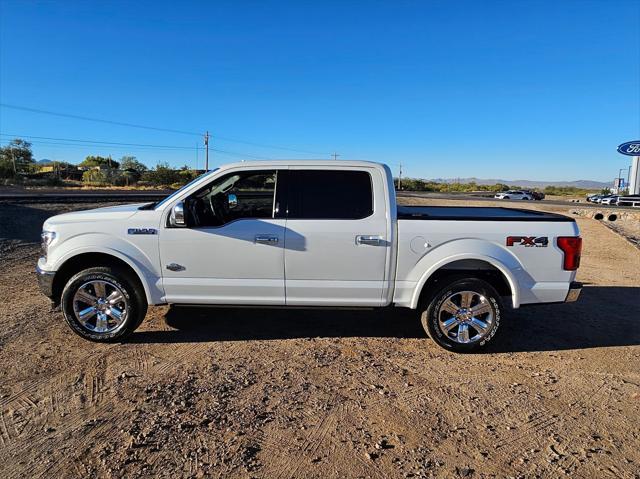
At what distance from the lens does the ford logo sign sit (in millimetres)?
38000

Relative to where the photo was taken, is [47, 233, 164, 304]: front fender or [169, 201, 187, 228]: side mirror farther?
[47, 233, 164, 304]: front fender

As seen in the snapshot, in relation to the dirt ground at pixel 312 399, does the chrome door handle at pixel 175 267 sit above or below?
above

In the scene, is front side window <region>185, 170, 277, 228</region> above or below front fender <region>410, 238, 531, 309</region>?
above

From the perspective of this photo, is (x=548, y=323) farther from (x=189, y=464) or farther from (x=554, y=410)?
(x=189, y=464)

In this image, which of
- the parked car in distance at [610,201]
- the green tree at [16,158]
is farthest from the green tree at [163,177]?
the parked car in distance at [610,201]

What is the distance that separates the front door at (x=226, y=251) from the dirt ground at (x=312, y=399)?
57cm

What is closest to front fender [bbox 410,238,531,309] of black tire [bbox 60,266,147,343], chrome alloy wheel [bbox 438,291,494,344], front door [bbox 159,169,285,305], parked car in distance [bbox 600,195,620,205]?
chrome alloy wheel [bbox 438,291,494,344]

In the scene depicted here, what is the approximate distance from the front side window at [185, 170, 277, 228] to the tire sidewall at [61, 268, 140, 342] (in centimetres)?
96

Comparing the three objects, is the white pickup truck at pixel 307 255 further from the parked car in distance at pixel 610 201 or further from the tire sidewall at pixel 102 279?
the parked car in distance at pixel 610 201

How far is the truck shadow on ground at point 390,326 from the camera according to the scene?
198 inches

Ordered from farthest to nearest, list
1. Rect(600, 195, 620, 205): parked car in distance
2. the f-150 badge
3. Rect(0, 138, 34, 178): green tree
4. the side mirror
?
Rect(0, 138, 34, 178): green tree, Rect(600, 195, 620, 205): parked car in distance, the f-150 badge, the side mirror

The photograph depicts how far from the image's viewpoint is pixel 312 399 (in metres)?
3.64

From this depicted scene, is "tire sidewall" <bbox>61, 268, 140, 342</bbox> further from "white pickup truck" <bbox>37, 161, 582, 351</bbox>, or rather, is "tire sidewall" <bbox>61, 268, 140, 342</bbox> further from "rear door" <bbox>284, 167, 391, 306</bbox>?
"rear door" <bbox>284, 167, 391, 306</bbox>

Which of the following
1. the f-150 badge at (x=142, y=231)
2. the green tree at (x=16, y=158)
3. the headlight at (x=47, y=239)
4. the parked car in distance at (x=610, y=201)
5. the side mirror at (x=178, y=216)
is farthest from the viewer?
the green tree at (x=16, y=158)
